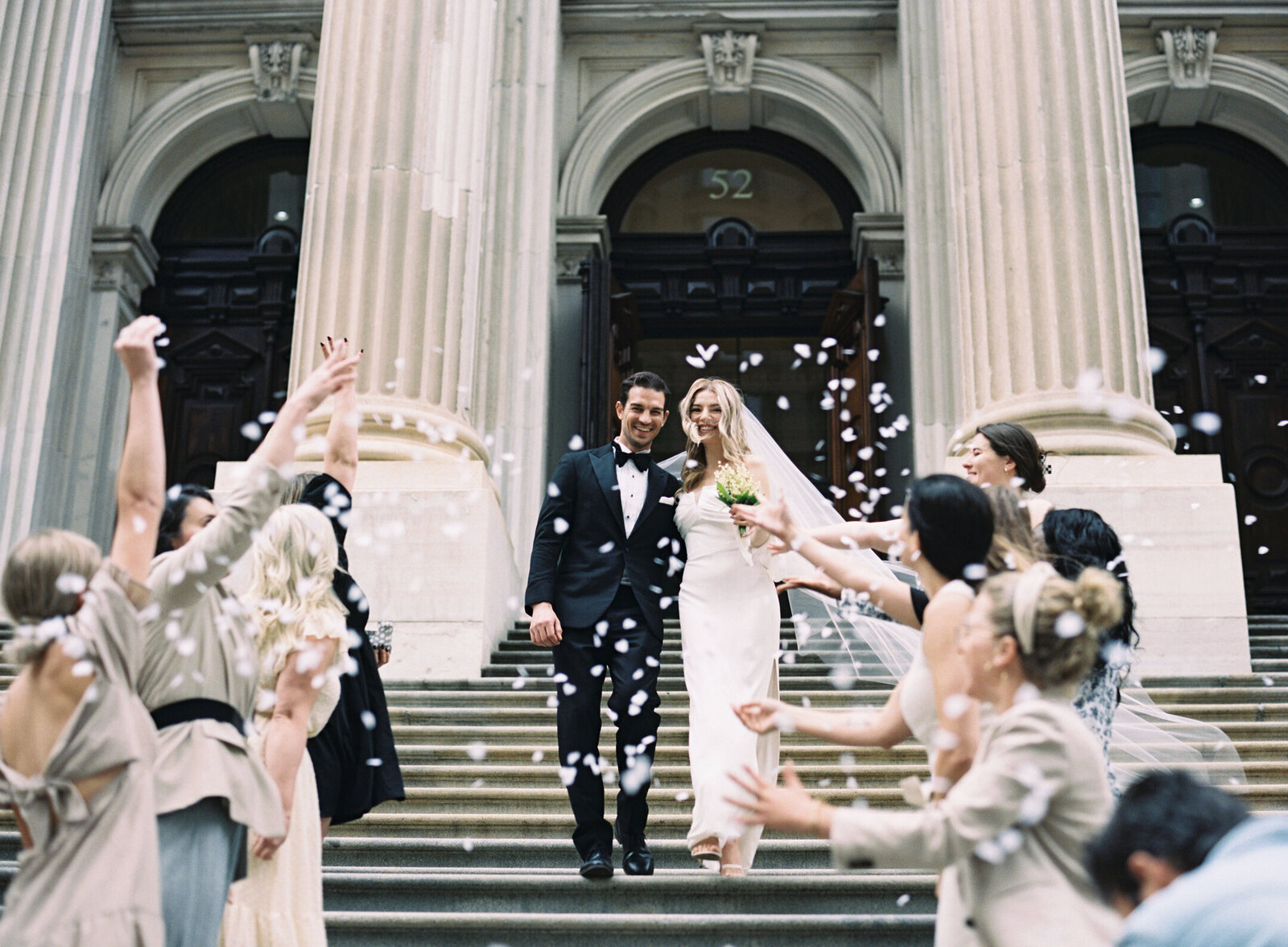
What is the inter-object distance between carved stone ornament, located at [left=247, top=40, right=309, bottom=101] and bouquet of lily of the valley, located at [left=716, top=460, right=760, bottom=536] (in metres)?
10.5

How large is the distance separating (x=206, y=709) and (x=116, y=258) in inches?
460

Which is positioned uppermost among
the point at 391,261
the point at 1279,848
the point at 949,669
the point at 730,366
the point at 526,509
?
the point at 730,366

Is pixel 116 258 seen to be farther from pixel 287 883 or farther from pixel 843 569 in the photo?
pixel 843 569

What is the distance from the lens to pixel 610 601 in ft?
17.2

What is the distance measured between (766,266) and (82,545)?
11.2 meters

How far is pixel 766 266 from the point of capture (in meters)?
13.7

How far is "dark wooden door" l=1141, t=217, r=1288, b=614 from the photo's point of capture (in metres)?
12.4

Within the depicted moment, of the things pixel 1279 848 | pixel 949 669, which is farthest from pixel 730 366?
pixel 1279 848

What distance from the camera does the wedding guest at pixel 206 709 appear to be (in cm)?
300

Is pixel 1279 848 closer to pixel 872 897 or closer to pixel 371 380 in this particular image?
pixel 872 897

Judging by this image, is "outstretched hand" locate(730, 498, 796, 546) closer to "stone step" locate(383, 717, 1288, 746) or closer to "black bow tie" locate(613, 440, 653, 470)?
"black bow tie" locate(613, 440, 653, 470)

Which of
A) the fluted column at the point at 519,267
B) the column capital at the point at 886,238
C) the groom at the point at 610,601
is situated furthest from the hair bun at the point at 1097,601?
the column capital at the point at 886,238

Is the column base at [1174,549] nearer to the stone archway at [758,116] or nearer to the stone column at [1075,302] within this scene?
the stone column at [1075,302]

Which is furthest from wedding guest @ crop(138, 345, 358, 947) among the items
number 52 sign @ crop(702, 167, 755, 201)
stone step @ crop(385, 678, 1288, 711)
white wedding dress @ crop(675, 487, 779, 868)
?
number 52 sign @ crop(702, 167, 755, 201)
